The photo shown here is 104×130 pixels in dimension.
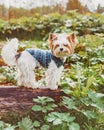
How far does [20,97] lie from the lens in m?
2.90

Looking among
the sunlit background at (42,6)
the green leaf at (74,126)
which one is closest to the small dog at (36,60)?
the green leaf at (74,126)

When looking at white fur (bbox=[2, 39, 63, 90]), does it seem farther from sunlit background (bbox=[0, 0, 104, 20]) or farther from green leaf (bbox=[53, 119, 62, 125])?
sunlit background (bbox=[0, 0, 104, 20])

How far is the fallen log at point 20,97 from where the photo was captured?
2.85 meters

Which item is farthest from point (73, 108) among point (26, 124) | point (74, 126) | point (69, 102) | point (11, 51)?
point (11, 51)

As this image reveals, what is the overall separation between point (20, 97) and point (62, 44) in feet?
1.32

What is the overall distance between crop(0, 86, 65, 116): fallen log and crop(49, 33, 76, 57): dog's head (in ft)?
0.82

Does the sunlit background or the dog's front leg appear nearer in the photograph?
the dog's front leg

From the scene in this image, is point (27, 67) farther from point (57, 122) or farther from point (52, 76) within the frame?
point (57, 122)

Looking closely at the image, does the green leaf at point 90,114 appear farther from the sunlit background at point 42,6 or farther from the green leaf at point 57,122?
the sunlit background at point 42,6

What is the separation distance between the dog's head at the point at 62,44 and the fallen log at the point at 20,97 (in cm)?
25

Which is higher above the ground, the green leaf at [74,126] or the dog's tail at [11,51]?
the dog's tail at [11,51]

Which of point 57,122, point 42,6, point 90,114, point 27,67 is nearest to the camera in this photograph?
point 57,122

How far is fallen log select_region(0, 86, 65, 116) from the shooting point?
9.34 feet

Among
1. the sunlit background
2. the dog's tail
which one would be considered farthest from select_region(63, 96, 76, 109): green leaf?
the sunlit background
